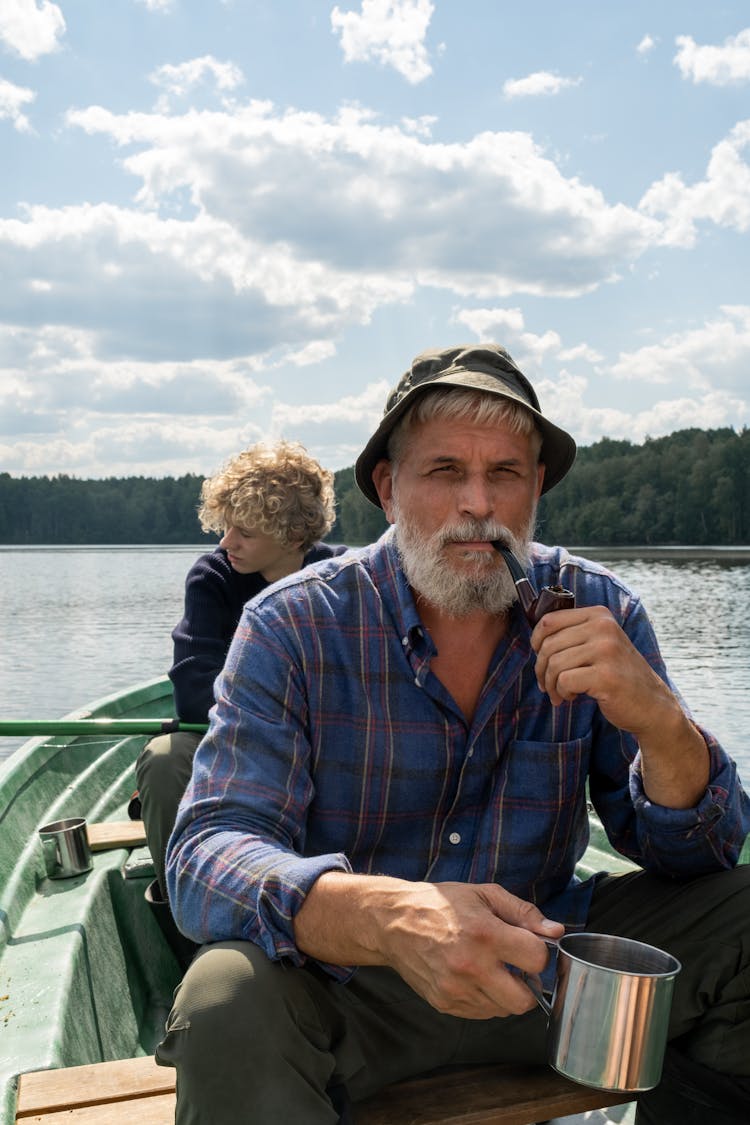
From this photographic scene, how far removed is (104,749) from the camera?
5.16 meters

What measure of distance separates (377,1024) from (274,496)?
2598mm

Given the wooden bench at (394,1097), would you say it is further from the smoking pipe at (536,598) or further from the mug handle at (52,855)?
the mug handle at (52,855)

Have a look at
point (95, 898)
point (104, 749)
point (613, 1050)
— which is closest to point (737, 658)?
point (104, 749)

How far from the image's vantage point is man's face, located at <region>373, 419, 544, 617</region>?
6.60 ft

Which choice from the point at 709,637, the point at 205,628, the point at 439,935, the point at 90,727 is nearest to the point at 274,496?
the point at 205,628

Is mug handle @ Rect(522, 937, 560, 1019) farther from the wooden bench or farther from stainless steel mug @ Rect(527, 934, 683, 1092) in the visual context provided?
the wooden bench

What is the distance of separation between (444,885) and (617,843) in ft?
2.59

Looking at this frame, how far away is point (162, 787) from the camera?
309 centimetres

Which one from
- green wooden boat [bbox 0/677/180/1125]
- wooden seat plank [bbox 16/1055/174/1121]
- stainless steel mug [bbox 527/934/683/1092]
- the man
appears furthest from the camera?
green wooden boat [bbox 0/677/180/1125]

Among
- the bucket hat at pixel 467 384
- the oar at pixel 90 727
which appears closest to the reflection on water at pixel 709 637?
the oar at pixel 90 727

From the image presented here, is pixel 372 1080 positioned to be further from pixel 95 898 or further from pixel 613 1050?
pixel 95 898

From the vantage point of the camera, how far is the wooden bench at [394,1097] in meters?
1.69

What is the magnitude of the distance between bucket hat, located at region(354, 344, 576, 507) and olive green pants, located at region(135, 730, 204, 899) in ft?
4.48

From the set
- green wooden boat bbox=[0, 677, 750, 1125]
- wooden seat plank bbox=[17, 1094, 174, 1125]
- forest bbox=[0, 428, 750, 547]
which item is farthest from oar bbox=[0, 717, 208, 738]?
forest bbox=[0, 428, 750, 547]
